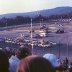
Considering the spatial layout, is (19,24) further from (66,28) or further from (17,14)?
(66,28)

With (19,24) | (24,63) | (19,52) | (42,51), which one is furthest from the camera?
(19,24)

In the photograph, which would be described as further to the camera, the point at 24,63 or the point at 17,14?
the point at 17,14

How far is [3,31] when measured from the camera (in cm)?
724

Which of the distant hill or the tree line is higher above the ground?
the distant hill

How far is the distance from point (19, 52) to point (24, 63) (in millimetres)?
1328

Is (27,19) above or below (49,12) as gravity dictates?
below

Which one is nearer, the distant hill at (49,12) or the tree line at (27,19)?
the distant hill at (49,12)

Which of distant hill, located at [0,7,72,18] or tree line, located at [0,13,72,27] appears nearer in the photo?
distant hill, located at [0,7,72,18]

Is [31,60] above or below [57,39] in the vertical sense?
above

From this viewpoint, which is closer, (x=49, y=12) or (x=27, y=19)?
(x=49, y=12)

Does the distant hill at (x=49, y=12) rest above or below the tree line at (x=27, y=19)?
above

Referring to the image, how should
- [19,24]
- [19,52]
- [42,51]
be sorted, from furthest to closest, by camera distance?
[19,24]
[42,51]
[19,52]

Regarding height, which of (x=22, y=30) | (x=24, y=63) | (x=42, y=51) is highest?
(x=24, y=63)

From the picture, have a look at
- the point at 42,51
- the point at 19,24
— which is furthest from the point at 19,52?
the point at 19,24
